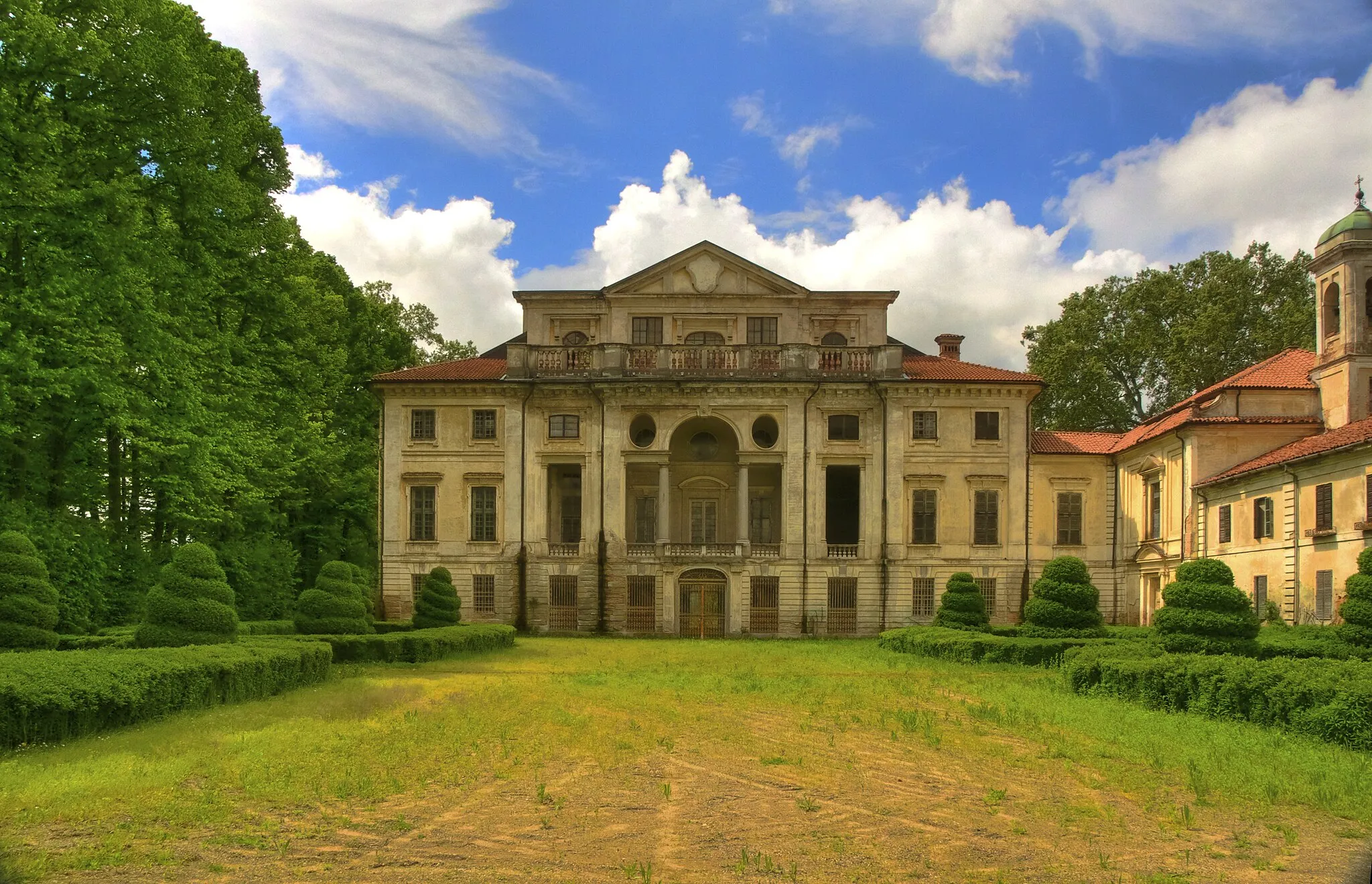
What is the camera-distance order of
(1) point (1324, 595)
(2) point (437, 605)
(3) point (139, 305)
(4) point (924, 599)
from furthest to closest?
(4) point (924, 599) → (2) point (437, 605) → (1) point (1324, 595) → (3) point (139, 305)

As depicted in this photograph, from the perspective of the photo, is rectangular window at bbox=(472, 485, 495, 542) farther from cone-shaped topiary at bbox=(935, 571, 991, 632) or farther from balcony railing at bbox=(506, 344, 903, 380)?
cone-shaped topiary at bbox=(935, 571, 991, 632)

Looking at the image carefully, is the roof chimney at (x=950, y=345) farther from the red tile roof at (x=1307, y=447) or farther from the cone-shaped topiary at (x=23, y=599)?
the cone-shaped topiary at (x=23, y=599)

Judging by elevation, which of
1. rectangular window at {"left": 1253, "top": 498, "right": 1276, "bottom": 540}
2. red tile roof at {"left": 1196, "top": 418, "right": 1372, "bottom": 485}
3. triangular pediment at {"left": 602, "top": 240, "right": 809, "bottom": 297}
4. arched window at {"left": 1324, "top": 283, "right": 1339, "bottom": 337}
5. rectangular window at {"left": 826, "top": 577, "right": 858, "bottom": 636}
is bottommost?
rectangular window at {"left": 826, "top": 577, "right": 858, "bottom": 636}

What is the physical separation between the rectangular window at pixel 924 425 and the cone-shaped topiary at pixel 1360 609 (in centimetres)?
2226

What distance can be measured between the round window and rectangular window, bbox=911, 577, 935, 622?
993 centimetres

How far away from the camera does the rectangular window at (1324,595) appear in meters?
31.6

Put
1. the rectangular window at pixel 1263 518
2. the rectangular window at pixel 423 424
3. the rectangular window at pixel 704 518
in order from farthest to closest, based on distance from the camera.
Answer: the rectangular window at pixel 704 518, the rectangular window at pixel 423 424, the rectangular window at pixel 1263 518

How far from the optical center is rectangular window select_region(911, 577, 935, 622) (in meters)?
43.5

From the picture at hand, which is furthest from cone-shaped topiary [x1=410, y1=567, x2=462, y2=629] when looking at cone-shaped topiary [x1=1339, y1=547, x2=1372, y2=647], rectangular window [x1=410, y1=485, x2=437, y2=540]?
cone-shaped topiary [x1=1339, y1=547, x2=1372, y2=647]

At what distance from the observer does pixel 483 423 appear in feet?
146

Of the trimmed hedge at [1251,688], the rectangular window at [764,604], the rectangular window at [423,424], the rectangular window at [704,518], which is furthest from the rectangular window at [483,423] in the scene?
the trimmed hedge at [1251,688]

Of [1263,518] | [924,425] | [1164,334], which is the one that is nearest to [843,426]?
[924,425]

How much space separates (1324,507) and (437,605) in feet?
88.0

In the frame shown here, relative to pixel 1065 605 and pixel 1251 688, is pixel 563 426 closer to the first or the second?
pixel 1065 605
